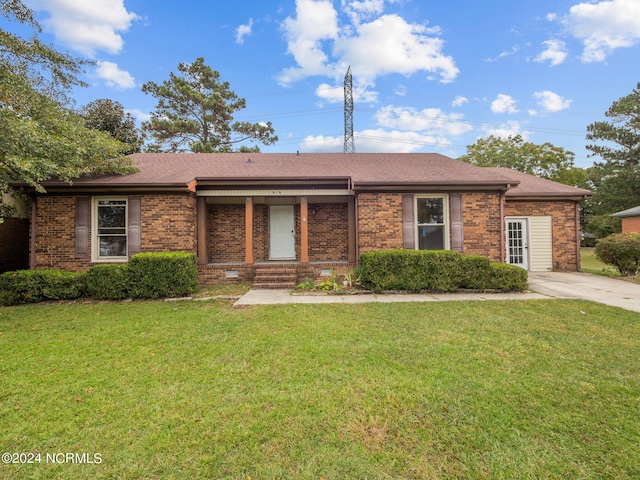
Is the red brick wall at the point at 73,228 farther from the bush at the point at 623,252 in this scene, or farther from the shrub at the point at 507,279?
the bush at the point at 623,252

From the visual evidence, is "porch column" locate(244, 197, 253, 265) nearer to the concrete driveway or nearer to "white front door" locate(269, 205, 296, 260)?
"white front door" locate(269, 205, 296, 260)

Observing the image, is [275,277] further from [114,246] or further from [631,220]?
[631,220]

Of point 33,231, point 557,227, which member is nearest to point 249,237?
point 33,231

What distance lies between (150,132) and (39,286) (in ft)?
57.7

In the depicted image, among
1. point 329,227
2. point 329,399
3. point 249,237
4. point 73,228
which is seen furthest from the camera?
point 329,227

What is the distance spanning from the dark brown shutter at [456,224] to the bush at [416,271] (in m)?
1.52

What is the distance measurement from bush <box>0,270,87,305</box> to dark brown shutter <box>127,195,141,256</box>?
150 centimetres

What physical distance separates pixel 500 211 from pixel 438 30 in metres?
9.35

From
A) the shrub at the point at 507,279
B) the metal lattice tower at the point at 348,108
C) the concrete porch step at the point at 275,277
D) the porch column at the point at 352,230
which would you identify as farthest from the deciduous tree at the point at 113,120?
the shrub at the point at 507,279

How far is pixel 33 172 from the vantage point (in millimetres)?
5598

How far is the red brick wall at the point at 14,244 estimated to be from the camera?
31.2ft

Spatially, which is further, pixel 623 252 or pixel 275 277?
pixel 623 252

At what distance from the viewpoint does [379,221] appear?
866 centimetres

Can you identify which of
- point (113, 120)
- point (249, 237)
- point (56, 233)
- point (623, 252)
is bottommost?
point (623, 252)
